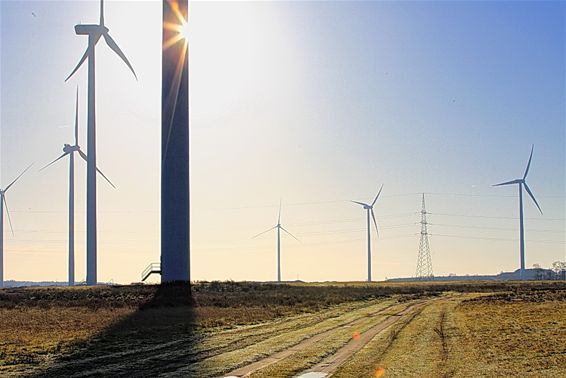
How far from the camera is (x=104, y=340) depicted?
35531mm

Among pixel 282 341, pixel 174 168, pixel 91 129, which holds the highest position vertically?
pixel 91 129

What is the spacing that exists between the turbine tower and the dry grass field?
78.0ft

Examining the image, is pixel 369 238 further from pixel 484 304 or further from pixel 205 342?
pixel 205 342

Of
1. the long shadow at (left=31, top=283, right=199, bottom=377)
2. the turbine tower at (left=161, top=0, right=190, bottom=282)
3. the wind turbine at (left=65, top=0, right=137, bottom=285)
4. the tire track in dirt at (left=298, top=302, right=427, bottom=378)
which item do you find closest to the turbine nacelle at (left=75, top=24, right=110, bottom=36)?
the wind turbine at (left=65, top=0, right=137, bottom=285)

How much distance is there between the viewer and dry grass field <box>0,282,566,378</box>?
25547mm

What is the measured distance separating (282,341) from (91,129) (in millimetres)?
73972

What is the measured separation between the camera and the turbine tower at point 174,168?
86.8 m

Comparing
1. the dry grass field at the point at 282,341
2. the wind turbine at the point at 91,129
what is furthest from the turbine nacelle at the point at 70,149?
the dry grass field at the point at 282,341

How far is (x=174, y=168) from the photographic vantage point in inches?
3435

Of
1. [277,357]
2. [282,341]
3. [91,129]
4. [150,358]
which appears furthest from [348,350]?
[91,129]

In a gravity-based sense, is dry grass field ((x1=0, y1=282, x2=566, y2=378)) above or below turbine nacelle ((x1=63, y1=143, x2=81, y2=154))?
below

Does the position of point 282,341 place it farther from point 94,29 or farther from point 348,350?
point 94,29

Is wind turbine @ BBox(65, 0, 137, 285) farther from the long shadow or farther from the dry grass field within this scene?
the long shadow

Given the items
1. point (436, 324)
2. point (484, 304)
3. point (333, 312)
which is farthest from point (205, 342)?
point (484, 304)
